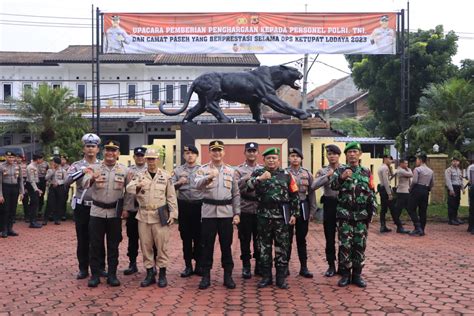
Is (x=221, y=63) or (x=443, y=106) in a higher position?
(x=221, y=63)

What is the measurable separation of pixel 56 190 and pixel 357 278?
764 cm

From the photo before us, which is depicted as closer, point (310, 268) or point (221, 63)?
point (310, 268)

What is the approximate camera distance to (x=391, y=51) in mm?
15078

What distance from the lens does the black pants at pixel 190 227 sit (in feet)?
20.4

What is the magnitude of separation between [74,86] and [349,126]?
67.4 ft

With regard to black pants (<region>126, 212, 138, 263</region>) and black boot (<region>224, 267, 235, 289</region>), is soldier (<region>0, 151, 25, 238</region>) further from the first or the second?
black boot (<region>224, 267, 235, 289</region>)

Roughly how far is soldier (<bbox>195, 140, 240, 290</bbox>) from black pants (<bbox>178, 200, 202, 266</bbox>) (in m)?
0.50

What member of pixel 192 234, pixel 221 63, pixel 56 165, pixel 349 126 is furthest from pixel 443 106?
pixel 349 126

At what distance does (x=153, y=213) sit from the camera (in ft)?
18.4

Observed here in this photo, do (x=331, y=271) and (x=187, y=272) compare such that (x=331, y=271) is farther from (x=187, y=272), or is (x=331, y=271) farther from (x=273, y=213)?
(x=187, y=272)

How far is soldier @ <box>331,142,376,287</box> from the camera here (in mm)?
5594

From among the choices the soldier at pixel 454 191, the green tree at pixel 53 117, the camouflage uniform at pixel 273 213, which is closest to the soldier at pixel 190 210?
the camouflage uniform at pixel 273 213

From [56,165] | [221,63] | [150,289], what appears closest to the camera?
[150,289]

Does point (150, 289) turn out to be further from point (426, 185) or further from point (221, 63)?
point (221, 63)
